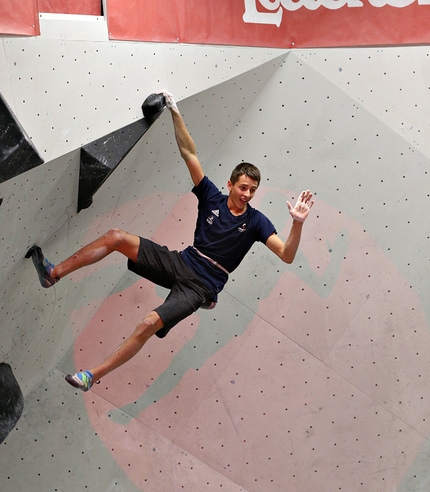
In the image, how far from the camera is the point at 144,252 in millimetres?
3453

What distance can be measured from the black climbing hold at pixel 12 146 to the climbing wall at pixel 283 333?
1401 millimetres

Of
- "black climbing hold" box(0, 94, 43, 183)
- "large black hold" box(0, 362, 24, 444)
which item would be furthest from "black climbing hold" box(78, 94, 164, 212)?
"large black hold" box(0, 362, 24, 444)

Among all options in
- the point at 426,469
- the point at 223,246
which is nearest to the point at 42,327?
the point at 223,246

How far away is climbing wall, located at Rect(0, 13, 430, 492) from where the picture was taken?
4.28 m

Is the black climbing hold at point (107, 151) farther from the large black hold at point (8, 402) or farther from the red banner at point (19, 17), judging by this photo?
the large black hold at point (8, 402)

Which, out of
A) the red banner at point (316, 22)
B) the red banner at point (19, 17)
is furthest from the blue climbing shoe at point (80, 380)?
the red banner at point (316, 22)

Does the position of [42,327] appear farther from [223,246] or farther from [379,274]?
[379,274]

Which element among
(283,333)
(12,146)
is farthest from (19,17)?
(283,333)

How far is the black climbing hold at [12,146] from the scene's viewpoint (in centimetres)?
272

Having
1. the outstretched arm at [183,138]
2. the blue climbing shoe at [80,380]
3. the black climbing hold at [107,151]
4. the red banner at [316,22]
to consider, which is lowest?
the blue climbing shoe at [80,380]

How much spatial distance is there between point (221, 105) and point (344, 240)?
118 cm

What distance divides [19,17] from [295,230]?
1541mm

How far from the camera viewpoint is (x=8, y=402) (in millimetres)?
3596

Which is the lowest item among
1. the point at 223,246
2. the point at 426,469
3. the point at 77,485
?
the point at 77,485
